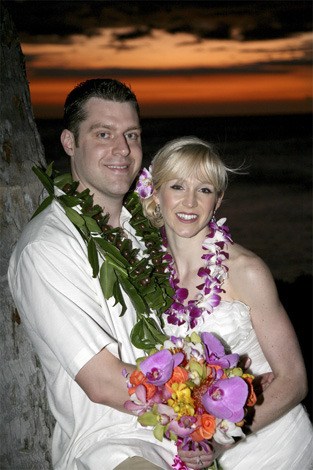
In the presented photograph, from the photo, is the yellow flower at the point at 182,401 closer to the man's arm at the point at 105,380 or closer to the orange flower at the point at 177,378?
the orange flower at the point at 177,378

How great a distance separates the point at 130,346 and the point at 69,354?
1.10ft

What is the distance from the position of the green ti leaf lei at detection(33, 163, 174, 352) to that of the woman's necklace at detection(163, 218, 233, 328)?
0.18ft

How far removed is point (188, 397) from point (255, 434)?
1063 mm

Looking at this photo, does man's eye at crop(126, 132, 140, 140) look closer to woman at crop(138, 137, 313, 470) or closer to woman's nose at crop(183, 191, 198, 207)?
woman at crop(138, 137, 313, 470)

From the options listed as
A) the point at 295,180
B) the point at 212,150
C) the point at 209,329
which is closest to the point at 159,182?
the point at 212,150

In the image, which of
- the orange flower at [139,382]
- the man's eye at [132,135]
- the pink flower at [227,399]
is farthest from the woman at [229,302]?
the orange flower at [139,382]

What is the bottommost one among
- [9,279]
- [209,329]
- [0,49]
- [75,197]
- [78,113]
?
[209,329]

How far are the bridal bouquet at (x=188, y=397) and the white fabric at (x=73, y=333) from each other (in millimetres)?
312

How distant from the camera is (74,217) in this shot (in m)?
3.46

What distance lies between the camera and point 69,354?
309 cm

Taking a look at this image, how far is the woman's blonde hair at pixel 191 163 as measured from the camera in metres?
3.82

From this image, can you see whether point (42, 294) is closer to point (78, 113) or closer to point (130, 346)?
point (130, 346)

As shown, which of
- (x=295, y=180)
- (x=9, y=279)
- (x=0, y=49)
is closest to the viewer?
(x=9, y=279)

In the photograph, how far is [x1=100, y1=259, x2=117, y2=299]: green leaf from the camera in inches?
129
